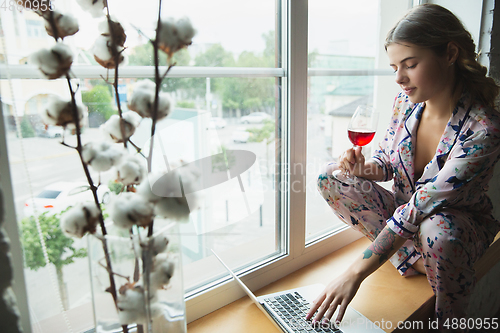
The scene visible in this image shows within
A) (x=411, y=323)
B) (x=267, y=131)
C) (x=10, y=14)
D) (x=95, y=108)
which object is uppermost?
(x=10, y=14)

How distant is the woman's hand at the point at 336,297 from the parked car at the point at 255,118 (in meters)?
0.59

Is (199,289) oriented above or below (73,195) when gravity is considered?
below

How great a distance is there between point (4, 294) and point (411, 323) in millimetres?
1175

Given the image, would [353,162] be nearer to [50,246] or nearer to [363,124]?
[363,124]

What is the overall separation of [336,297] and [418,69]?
76 cm

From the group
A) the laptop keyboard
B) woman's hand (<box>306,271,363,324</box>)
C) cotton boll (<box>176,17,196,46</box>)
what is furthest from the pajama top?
cotton boll (<box>176,17,196,46</box>)

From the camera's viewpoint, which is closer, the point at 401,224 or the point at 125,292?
the point at 125,292

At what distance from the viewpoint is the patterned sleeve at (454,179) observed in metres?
1.11

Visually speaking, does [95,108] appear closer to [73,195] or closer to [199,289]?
[73,195]

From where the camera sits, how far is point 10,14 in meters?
0.71

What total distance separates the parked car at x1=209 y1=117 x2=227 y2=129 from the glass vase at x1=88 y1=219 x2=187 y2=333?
1.88ft

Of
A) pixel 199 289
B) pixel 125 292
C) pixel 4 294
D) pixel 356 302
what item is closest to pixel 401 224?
pixel 356 302

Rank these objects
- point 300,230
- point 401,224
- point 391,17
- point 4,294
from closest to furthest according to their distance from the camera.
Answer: point 4,294 → point 401,224 → point 300,230 → point 391,17

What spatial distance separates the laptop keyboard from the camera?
1022 mm
